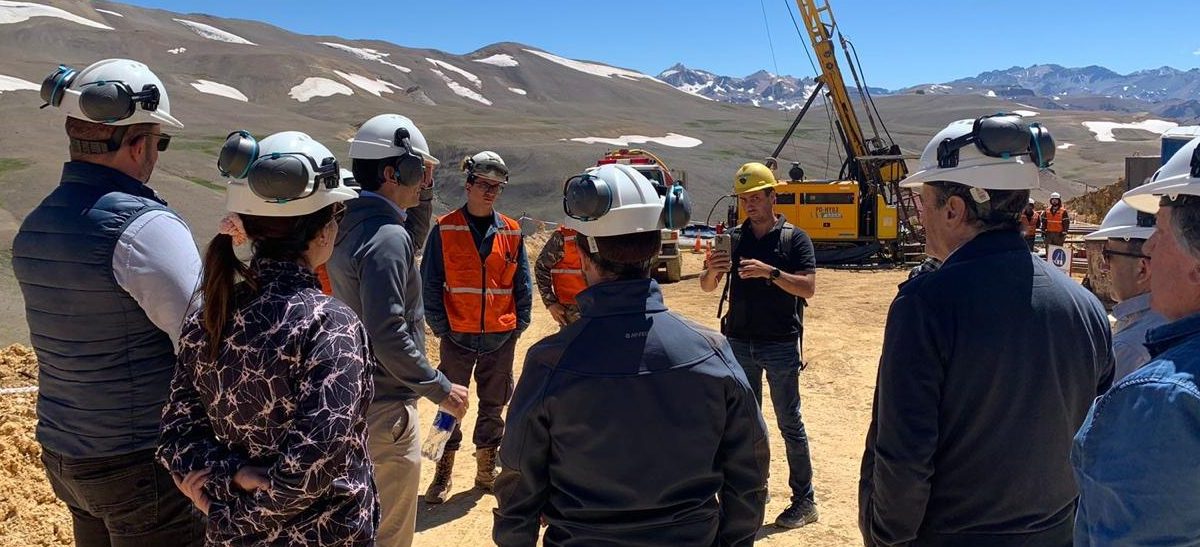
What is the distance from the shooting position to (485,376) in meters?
5.38

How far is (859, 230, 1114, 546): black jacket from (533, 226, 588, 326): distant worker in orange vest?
11.3 feet

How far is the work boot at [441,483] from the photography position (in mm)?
5391

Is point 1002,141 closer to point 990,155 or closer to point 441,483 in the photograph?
point 990,155

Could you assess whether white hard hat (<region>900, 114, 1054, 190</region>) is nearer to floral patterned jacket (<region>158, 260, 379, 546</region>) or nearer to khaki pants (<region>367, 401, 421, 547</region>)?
floral patterned jacket (<region>158, 260, 379, 546</region>)

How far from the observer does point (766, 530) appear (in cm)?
493

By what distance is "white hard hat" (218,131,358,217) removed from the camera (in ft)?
7.02

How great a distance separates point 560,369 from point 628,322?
0.21m

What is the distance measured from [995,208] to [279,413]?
1.94 metres

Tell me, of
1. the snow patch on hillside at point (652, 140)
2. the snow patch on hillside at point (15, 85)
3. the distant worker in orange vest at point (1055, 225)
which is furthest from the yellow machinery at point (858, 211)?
the snow patch on hillside at point (15, 85)

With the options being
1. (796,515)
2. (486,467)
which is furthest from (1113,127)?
(486,467)

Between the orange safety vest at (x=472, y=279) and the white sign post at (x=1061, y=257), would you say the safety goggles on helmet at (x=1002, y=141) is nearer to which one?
the orange safety vest at (x=472, y=279)

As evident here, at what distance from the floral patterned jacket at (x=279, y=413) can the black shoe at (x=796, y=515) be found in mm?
3329

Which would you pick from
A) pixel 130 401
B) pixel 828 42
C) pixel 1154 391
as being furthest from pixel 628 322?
pixel 828 42

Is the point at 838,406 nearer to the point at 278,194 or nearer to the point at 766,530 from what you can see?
the point at 766,530
